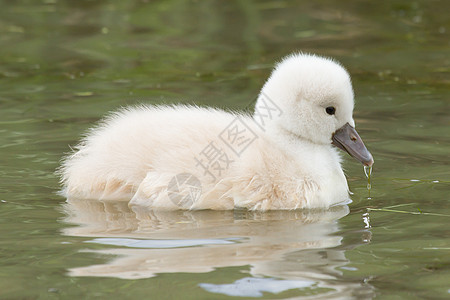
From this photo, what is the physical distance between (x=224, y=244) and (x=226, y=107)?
11.6 feet

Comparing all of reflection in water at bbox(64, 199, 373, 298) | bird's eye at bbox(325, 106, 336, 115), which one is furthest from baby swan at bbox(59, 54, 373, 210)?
reflection in water at bbox(64, 199, 373, 298)

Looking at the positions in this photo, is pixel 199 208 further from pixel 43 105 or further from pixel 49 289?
pixel 43 105

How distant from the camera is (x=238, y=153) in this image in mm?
5445

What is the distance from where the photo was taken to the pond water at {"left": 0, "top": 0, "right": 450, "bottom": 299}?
13.7ft

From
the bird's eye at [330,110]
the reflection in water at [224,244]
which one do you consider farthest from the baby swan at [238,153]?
the reflection in water at [224,244]

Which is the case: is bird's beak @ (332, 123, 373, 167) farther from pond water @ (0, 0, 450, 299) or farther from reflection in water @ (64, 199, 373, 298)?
reflection in water @ (64, 199, 373, 298)

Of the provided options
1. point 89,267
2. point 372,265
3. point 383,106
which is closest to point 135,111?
point 89,267

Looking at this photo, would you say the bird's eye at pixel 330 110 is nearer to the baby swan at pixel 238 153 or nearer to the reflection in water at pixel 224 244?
the baby swan at pixel 238 153

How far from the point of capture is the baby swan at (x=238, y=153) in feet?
17.6

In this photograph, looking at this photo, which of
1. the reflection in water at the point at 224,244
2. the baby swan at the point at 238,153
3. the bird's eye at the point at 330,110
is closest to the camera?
the reflection in water at the point at 224,244

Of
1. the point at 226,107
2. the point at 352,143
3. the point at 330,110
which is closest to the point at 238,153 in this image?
the point at 330,110

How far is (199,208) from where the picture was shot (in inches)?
214

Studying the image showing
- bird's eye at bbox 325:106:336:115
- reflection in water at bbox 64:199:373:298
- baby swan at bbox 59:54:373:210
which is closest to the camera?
reflection in water at bbox 64:199:373:298

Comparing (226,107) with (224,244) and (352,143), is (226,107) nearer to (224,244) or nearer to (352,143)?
(352,143)
